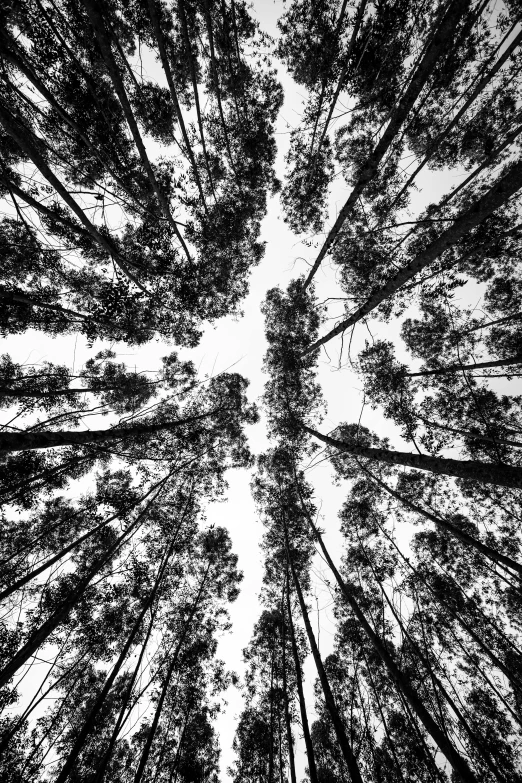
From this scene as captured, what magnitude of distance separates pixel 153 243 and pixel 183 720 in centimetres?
1850

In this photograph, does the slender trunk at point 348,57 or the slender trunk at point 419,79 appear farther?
the slender trunk at point 348,57

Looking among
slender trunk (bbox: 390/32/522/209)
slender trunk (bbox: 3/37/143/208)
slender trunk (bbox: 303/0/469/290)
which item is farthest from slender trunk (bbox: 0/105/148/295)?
slender trunk (bbox: 390/32/522/209)

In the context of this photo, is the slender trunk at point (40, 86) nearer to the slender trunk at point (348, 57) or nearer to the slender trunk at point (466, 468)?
the slender trunk at point (348, 57)

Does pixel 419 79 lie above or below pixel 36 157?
above

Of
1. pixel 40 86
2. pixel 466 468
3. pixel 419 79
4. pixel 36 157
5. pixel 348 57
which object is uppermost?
pixel 348 57

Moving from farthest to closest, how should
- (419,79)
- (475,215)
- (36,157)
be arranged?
(419,79) < (36,157) < (475,215)

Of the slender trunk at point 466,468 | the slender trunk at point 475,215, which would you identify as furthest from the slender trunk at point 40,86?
the slender trunk at point 466,468

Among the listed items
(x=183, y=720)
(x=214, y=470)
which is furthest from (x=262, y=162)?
(x=183, y=720)

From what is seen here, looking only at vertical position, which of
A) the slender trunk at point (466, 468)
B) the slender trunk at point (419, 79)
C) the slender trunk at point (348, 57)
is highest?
the slender trunk at point (348, 57)

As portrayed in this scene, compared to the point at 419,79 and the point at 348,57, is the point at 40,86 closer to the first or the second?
the point at 419,79

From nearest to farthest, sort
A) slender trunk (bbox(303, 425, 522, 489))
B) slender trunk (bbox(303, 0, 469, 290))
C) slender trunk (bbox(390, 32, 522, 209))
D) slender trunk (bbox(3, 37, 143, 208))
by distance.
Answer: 1. slender trunk (bbox(3, 37, 143, 208))
2. slender trunk (bbox(303, 425, 522, 489))
3. slender trunk (bbox(303, 0, 469, 290))
4. slender trunk (bbox(390, 32, 522, 209))

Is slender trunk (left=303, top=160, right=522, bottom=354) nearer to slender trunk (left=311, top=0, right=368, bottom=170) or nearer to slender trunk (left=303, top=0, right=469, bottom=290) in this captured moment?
slender trunk (left=303, top=0, right=469, bottom=290)

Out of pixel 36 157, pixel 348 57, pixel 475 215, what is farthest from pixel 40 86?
pixel 348 57

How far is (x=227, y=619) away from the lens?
13375 mm
